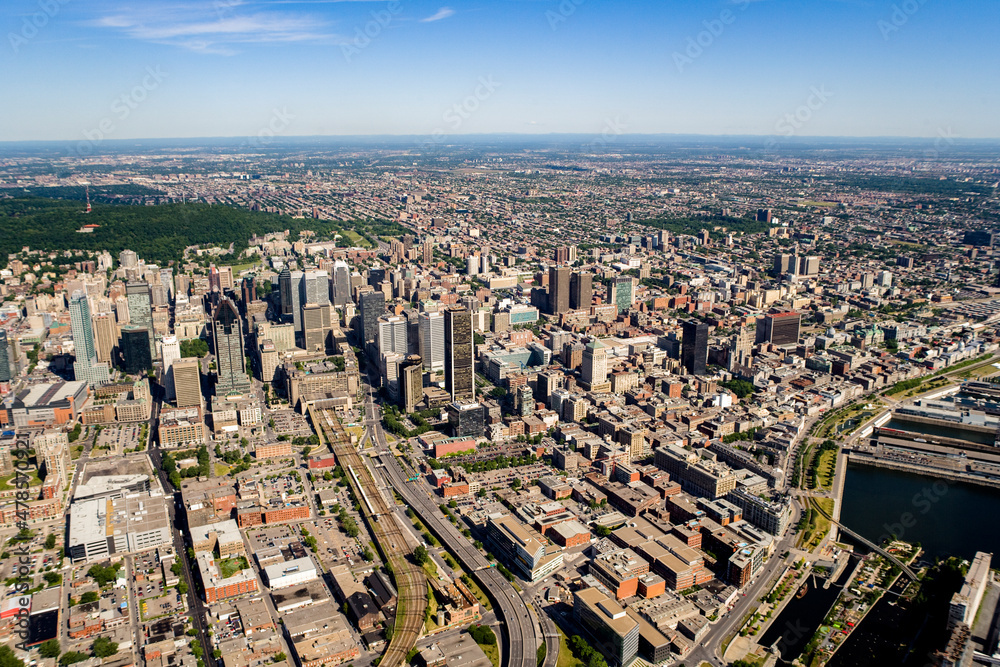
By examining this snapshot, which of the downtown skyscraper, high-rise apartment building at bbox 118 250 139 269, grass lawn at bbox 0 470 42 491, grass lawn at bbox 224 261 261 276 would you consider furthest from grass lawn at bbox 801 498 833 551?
high-rise apartment building at bbox 118 250 139 269

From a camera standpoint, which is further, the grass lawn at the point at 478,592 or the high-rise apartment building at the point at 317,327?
the high-rise apartment building at the point at 317,327

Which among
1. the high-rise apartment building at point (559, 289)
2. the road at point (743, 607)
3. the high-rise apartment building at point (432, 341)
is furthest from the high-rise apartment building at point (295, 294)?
the road at point (743, 607)

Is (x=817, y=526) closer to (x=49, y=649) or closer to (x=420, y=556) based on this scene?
(x=420, y=556)

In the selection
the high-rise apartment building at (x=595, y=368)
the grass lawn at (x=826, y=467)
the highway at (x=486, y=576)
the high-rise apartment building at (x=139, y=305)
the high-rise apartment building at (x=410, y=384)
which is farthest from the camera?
the high-rise apartment building at (x=139, y=305)

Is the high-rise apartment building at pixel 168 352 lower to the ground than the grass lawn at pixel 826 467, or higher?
higher

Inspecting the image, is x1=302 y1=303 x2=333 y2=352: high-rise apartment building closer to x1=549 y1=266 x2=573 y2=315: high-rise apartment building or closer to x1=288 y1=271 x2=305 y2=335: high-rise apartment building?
x1=288 y1=271 x2=305 y2=335: high-rise apartment building

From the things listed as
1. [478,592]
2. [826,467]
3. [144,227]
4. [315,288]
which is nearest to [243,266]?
[144,227]

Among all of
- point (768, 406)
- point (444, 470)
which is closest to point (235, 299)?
point (444, 470)

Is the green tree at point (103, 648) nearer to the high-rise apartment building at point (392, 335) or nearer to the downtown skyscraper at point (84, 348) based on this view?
the downtown skyscraper at point (84, 348)
